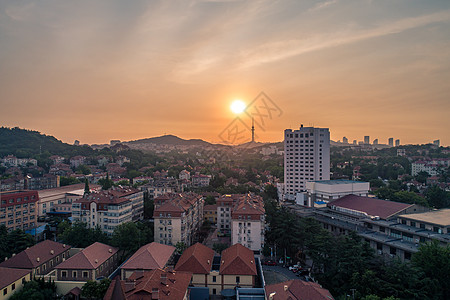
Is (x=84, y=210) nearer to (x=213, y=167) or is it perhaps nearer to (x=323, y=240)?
(x=323, y=240)

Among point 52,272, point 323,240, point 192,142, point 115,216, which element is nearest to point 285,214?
point 323,240

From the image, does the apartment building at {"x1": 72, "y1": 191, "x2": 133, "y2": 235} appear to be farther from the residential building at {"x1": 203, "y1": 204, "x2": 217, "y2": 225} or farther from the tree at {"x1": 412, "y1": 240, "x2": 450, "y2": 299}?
the tree at {"x1": 412, "y1": 240, "x2": 450, "y2": 299}

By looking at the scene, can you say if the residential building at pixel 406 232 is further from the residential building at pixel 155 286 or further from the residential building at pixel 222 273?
the residential building at pixel 155 286

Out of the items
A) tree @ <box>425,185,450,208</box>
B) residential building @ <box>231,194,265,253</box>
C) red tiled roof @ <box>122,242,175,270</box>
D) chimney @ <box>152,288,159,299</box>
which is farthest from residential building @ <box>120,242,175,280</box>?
tree @ <box>425,185,450,208</box>

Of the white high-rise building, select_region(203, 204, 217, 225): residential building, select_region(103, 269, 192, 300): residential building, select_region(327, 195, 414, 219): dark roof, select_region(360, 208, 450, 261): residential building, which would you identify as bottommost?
select_region(203, 204, 217, 225): residential building

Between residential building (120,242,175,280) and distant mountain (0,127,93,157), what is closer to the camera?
residential building (120,242,175,280)

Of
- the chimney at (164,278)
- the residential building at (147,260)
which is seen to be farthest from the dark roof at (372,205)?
the chimney at (164,278)
